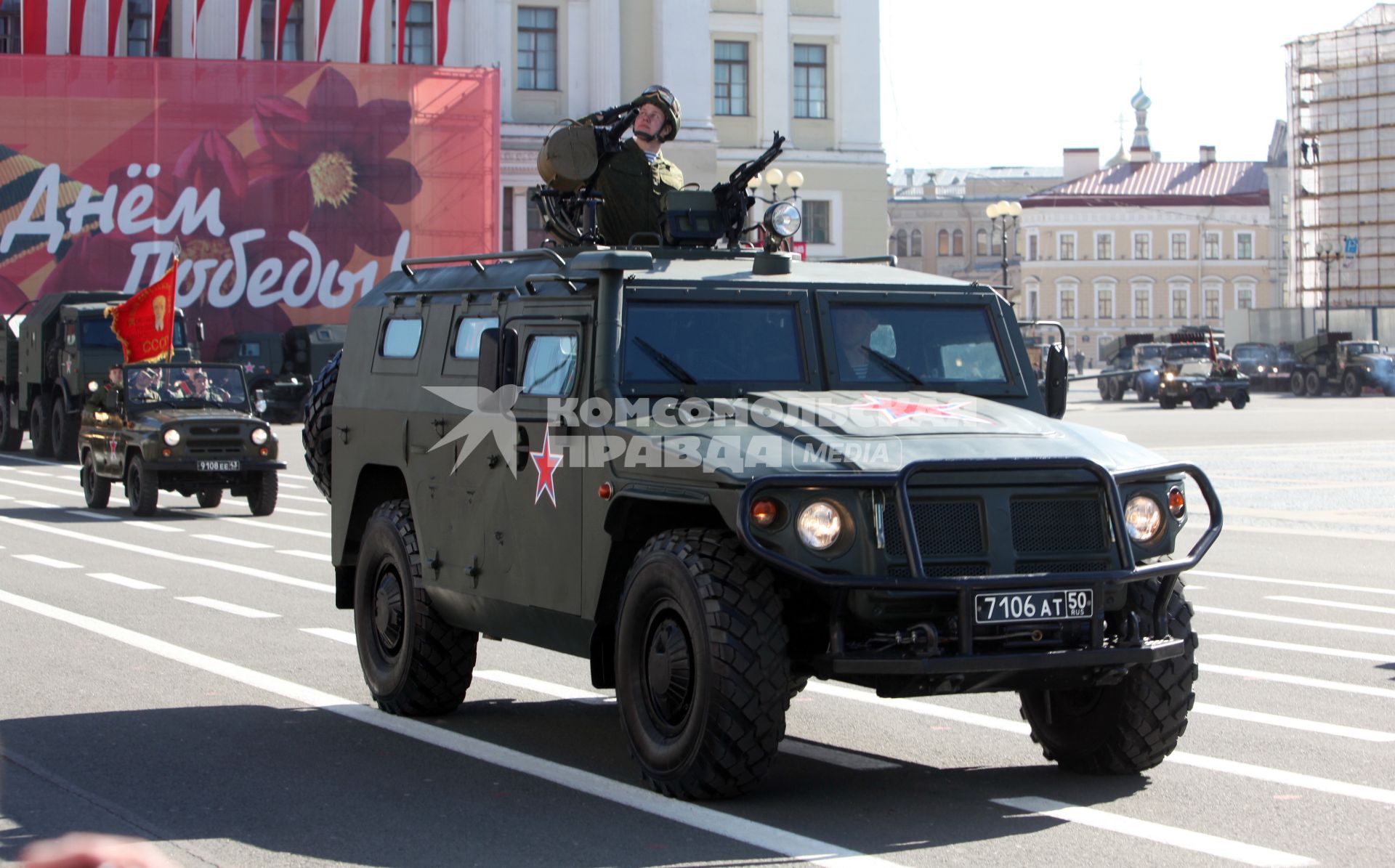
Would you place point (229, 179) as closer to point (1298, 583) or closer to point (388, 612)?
point (1298, 583)

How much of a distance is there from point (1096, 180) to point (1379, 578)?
11554 cm

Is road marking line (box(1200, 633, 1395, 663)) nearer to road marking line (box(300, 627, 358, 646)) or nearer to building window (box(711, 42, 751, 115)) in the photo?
road marking line (box(300, 627, 358, 646))

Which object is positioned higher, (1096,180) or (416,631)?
(1096,180)

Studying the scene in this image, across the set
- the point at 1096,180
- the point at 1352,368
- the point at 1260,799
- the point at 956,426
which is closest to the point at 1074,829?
the point at 1260,799

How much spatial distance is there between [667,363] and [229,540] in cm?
1273

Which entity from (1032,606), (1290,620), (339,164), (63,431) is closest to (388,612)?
(1032,606)

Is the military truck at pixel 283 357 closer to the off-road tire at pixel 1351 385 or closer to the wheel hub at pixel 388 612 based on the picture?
the off-road tire at pixel 1351 385

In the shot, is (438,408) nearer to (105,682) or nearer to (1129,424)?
(105,682)

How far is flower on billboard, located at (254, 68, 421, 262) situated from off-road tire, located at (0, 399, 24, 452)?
49.2 ft

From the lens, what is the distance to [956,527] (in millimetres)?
7051

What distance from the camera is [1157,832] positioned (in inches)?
269

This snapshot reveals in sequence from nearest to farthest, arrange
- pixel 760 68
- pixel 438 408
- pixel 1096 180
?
pixel 438 408 → pixel 760 68 → pixel 1096 180

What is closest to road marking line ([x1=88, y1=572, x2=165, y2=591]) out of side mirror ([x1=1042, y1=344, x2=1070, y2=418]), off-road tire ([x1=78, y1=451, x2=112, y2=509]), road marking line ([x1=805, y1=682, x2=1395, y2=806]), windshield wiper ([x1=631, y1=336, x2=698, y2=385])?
road marking line ([x1=805, y1=682, x2=1395, y2=806])

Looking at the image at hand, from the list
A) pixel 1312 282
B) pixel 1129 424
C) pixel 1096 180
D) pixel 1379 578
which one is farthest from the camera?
pixel 1096 180
